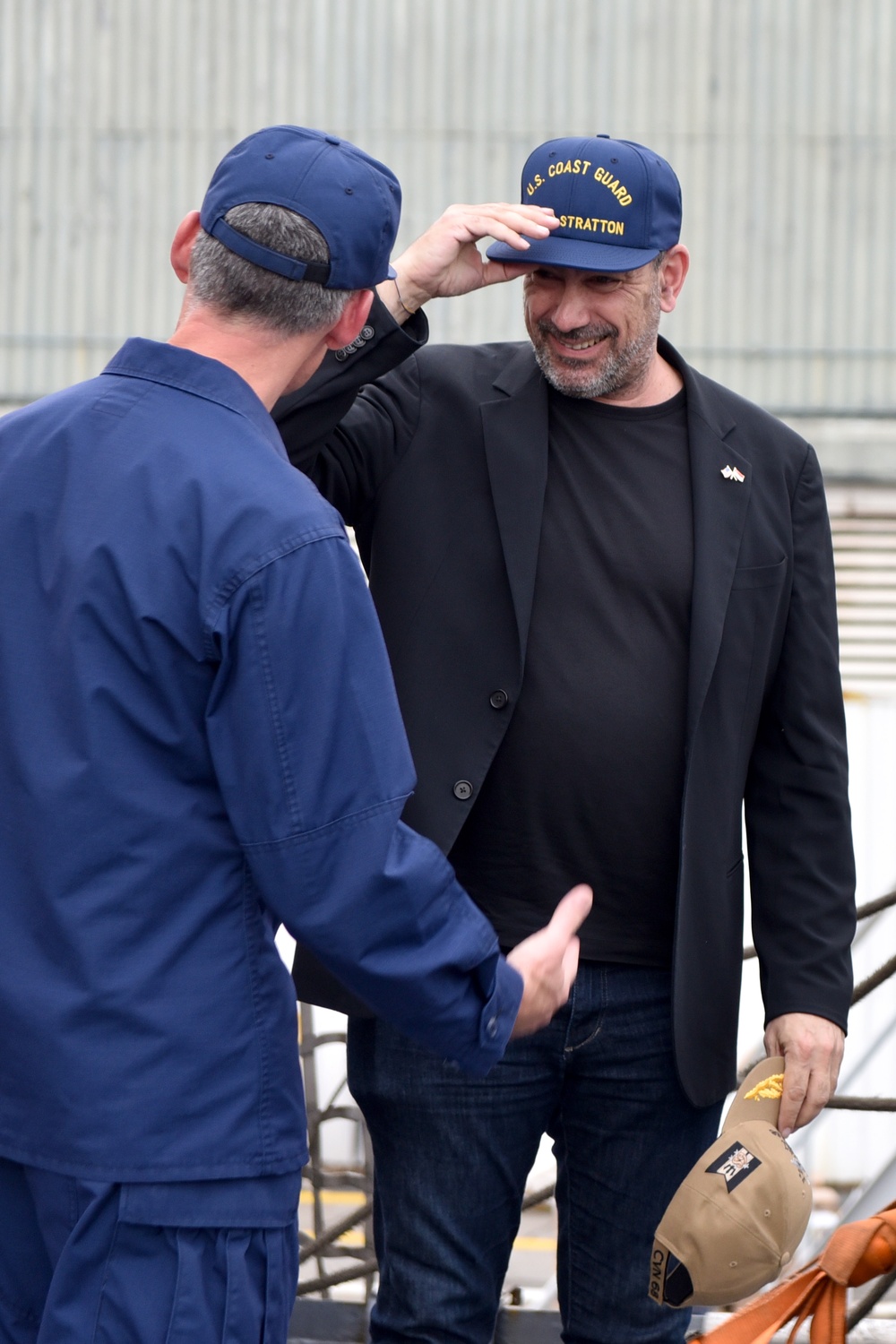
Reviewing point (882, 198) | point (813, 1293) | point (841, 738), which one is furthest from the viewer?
point (882, 198)

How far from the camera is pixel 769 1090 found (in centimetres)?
261

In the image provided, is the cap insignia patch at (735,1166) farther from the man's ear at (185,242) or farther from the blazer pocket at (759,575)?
the man's ear at (185,242)

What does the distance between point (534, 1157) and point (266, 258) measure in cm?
150

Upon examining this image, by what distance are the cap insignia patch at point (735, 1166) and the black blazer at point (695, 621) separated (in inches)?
7.0

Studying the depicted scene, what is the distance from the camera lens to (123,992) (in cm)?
173

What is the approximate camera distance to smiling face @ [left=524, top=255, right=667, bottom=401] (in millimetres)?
2691

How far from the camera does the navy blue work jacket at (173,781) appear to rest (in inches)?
66.9

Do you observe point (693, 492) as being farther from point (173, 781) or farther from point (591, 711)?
point (173, 781)

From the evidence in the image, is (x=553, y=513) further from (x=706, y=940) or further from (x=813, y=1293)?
(x=813, y=1293)

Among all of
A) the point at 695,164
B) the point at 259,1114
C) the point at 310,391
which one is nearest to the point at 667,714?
the point at 310,391

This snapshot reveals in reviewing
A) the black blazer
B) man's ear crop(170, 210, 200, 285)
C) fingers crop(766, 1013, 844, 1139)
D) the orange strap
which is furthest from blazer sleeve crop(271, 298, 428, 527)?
the orange strap

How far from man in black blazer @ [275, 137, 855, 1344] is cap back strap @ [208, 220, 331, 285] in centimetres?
59

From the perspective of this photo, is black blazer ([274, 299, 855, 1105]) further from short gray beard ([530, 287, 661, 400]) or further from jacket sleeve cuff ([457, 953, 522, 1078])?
jacket sleeve cuff ([457, 953, 522, 1078])

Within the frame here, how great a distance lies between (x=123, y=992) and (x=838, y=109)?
813 cm
